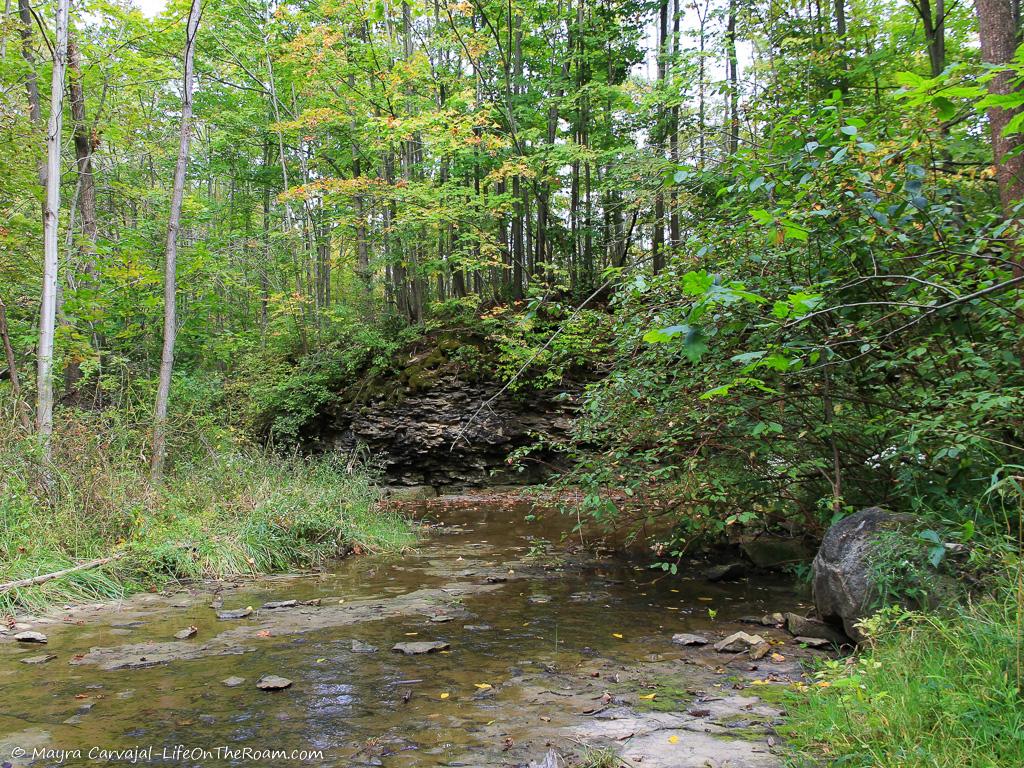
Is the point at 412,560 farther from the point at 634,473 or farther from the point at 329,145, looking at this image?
the point at 329,145

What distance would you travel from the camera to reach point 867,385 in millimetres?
5477

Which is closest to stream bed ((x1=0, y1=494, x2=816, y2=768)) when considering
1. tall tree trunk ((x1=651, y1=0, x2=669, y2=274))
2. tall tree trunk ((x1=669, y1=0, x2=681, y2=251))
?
tall tree trunk ((x1=651, y1=0, x2=669, y2=274))

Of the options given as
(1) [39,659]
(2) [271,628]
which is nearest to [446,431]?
(2) [271,628]

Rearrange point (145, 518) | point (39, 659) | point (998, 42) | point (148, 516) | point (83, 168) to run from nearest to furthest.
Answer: point (39, 659), point (998, 42), point (145, 518), point (148, 516), point (83, 168)

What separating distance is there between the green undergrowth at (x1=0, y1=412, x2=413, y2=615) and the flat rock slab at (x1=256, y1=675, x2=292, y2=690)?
2.93 meters

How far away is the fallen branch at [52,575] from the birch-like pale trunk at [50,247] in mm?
2450

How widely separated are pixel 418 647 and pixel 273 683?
1.11 m

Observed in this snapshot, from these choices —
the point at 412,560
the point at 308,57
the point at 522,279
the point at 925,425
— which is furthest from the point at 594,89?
the point at 925,425

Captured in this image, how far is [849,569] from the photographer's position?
4.23m

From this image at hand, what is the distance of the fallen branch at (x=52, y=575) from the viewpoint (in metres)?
5.29

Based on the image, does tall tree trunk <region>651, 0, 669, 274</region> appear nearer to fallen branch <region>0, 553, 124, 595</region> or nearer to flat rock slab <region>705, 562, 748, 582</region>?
flat rock slab <region>705, 562, 748, 582</region>

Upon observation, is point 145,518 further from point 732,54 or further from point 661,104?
point 732,54

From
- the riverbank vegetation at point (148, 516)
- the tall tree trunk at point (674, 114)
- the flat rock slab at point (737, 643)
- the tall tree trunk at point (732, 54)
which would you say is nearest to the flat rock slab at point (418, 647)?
the flat rock slab at point (737, 643)

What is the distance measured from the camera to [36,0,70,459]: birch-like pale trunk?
7.82 meters
